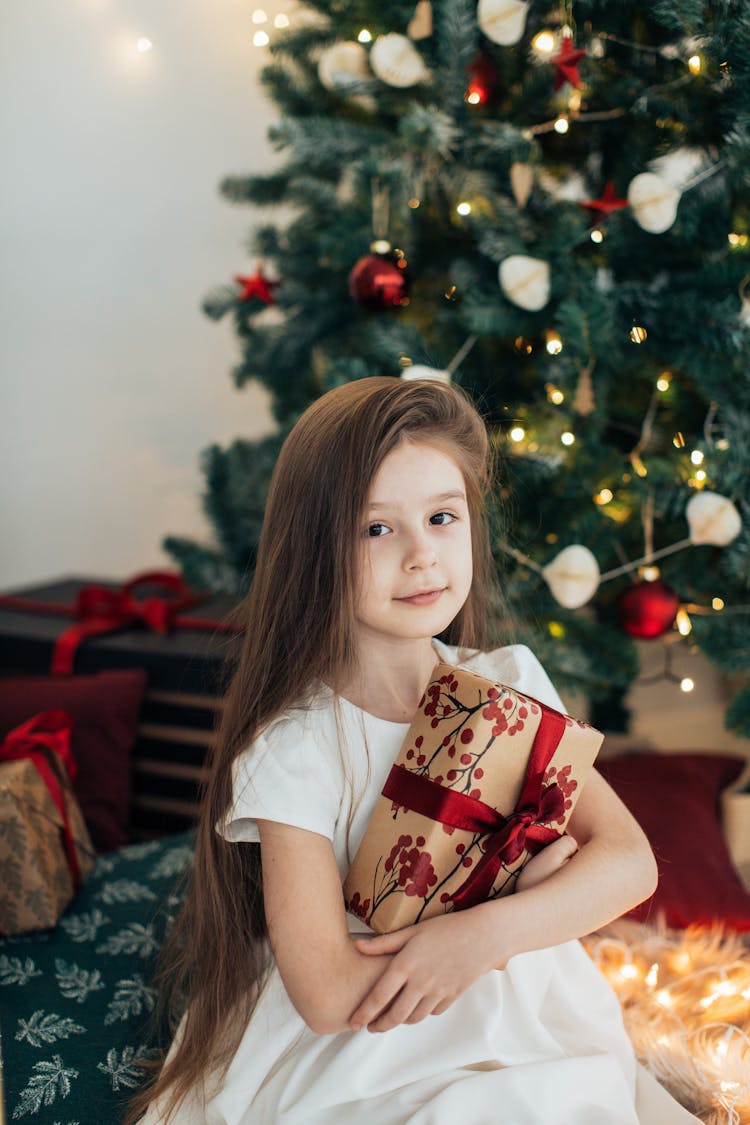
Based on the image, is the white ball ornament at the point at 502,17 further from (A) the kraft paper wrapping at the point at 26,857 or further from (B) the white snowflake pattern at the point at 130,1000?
(B) the white snowflake pattern at the point at 130,1000

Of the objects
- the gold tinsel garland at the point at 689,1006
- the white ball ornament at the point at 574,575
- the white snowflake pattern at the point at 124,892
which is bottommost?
the gold tinsel garland at the point at 689,1006

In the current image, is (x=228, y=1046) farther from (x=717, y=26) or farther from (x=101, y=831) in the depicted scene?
(x=717, y=26)

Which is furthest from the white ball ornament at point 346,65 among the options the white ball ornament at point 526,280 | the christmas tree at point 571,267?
the white ball ornament at point 526,280

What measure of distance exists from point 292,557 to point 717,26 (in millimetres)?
799

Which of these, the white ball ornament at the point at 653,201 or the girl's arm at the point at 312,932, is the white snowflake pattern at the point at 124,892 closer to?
the girl's arm at the point at 312,932

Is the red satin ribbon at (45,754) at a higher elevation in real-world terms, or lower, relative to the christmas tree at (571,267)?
lower

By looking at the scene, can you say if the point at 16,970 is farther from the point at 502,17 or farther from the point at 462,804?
Result: the point at 502,17

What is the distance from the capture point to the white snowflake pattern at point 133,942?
111 centimetres

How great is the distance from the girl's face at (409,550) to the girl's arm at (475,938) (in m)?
0.24

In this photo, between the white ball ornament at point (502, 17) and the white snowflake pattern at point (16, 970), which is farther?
the white ball ornament at point (502, 17)

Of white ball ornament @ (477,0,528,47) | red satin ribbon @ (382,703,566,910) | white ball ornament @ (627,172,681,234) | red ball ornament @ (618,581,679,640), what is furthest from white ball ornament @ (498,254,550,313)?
red satin ribbon @ (382,703,566,910)

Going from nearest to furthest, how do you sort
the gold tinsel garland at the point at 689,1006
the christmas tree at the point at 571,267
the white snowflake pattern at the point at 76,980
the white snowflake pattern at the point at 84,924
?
the gold tinsel garland at the point at 689,1006 < the white snowflake pattern at the point at 76,980 < the white snowflake pattern at the point at 84,924 < the christmas tree at the point at 571,267

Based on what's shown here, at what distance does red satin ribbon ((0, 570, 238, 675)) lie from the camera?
1.57 meters

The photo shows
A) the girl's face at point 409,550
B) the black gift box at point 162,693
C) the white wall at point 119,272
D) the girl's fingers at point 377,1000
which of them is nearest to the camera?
the girl's fingers at point 377,1000
